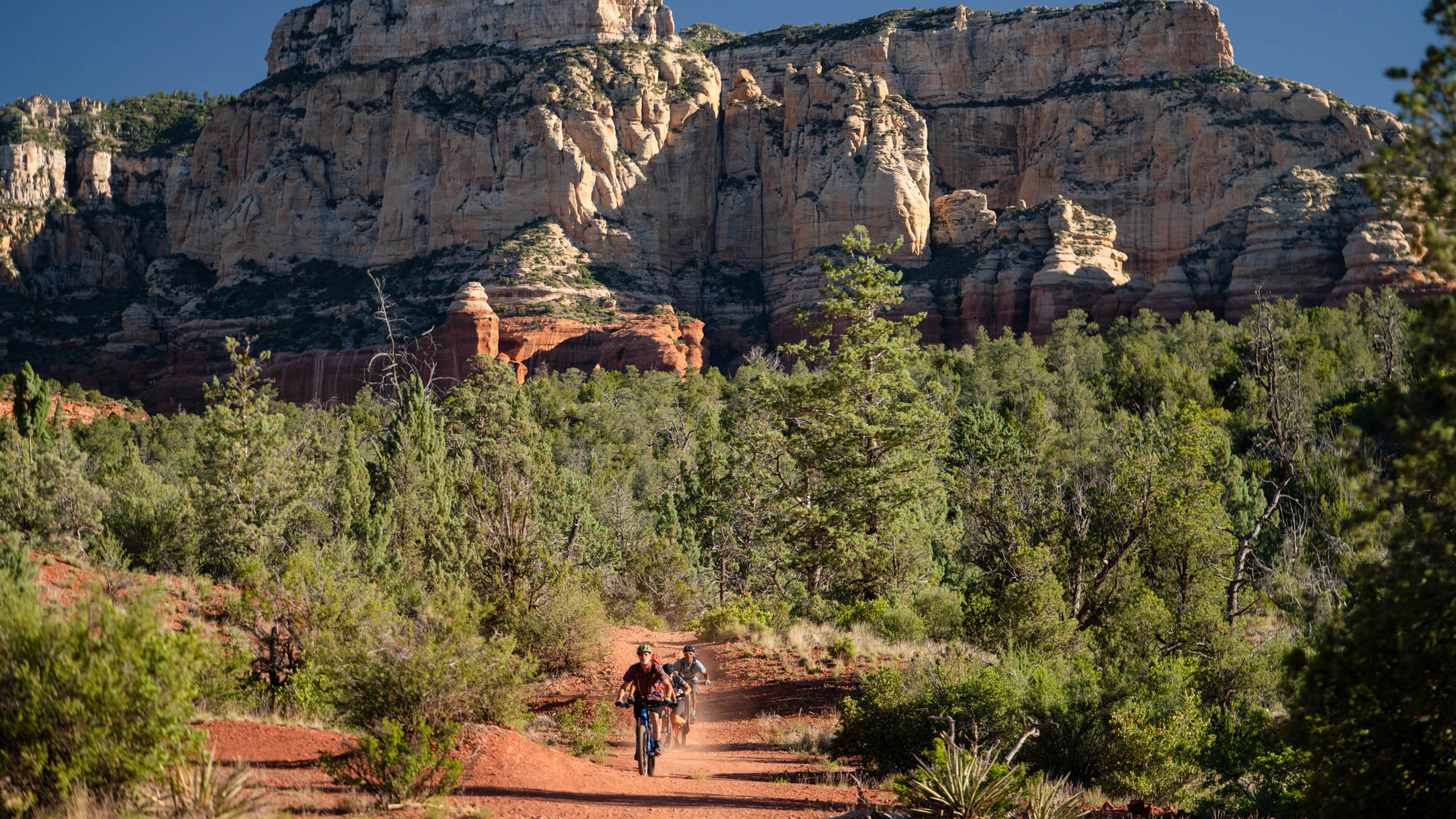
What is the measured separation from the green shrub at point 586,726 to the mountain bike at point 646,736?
1011 millimetres

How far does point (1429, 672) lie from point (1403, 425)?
4.87ft

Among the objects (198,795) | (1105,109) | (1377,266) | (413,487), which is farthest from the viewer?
(1105,109)

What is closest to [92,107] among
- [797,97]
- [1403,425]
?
[797,97]

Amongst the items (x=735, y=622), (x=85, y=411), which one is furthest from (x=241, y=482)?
(x=85, y=411)

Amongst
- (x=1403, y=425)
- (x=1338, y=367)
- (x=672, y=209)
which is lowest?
(x=1403, y=425)

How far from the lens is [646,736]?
10680 millimetres

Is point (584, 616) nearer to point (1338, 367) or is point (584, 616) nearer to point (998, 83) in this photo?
point (1338, 367)

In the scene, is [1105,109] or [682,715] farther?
[1105,109]

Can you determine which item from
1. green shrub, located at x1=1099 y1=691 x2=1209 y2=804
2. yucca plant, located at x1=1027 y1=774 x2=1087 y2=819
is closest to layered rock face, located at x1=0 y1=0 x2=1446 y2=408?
green shrub, located at x1=1099 y1=691 x2=1209 y2=804

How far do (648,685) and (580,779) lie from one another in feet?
5.61

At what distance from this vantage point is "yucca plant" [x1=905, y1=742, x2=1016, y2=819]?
791 cm

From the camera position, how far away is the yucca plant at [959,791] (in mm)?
7914

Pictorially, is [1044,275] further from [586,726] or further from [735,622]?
[586,726]

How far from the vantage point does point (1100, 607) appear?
16.7m
